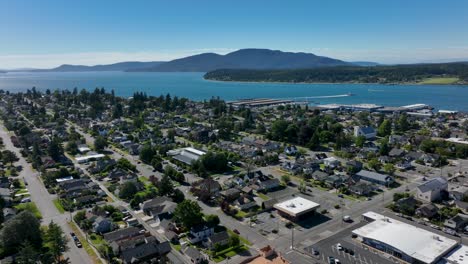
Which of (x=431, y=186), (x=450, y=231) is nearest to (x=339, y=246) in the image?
(x=450, y=231)

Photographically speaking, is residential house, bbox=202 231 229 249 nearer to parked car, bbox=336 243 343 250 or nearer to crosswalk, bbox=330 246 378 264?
crosswalk, bbox=330 246 378 264

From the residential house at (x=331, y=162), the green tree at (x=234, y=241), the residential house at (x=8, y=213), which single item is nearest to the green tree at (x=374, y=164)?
the residential house at (x=331, y=162)

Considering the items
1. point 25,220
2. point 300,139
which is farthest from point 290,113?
point 25,220

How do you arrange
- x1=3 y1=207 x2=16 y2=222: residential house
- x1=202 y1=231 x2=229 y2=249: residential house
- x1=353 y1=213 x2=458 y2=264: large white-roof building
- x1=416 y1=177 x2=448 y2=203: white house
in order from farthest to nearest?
x1=416 y1=177 x2=448 y2=203: white house < x1=3 y1=207 x2=16 y2=222: residential house < x1=202 y1=231 x2=229 y2=249: residential house < x1=353 y1=213 x2=458 y2=264: large white-roof building

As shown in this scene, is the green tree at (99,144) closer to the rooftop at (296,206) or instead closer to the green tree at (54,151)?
the green tree at (54,151)

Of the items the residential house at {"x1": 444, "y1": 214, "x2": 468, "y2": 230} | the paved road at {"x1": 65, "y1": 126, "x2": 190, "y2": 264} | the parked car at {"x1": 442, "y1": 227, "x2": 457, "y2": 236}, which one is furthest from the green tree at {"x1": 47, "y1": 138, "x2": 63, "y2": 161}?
the residential house at {"x1": 444, "y1": 214, "x2": 468, "y2": 230}
